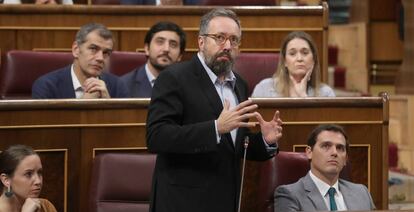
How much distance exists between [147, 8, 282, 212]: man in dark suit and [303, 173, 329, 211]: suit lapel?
30 cm

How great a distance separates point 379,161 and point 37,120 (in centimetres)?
64

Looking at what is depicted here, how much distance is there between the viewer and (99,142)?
1895mm

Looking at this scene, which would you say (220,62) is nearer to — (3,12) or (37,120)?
(37,120)

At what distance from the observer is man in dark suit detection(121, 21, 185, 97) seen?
2.30m

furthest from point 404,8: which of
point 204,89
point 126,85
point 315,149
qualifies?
point 204,89

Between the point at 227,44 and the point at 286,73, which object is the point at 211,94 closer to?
the point at 227,44

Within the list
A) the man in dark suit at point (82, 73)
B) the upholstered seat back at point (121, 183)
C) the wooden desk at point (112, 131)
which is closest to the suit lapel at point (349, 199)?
the wooden desk at point (112, 131)

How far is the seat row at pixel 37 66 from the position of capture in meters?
2.32

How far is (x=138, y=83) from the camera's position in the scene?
2301 millimetres

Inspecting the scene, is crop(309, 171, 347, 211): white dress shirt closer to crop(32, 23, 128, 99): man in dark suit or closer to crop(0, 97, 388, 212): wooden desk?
crop(0, 97, 388, 212): wooden desk

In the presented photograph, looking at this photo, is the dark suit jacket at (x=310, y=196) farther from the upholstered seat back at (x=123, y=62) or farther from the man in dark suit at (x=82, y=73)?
the upholstered seat back at (x=123, y=62)

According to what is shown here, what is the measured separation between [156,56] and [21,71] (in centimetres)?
29

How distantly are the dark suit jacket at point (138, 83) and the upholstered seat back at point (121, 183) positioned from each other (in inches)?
18.8

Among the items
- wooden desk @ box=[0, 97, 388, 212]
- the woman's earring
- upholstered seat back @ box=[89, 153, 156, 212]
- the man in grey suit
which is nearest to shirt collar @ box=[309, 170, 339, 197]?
the man in grey suit
